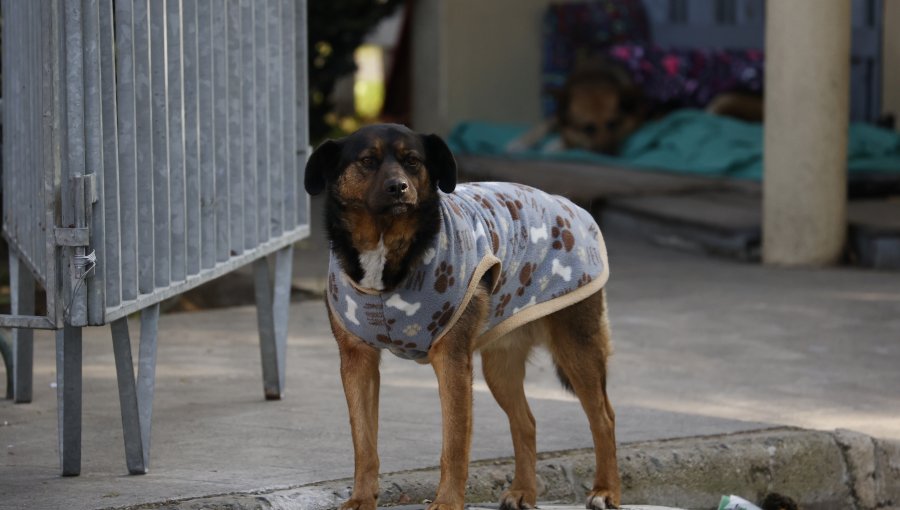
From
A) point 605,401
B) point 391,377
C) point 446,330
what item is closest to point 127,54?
point 446,330

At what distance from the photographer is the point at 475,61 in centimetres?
1473

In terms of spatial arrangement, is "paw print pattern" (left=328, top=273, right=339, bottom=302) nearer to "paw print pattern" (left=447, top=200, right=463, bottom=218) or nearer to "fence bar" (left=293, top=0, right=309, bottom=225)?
"paw print pattern" (left=447, top=200, right=463, bottom=218)

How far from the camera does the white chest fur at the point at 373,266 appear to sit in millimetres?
4082

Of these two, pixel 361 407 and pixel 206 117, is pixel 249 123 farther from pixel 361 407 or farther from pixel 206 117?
pixel 361 407

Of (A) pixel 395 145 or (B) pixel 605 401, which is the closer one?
(A) pixel 395 145

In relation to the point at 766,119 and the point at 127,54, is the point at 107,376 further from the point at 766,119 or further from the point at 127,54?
the point at 766,119

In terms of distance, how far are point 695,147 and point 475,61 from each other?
114 inches

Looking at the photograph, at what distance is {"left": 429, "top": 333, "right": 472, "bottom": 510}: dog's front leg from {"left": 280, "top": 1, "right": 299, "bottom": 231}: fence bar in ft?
6.38

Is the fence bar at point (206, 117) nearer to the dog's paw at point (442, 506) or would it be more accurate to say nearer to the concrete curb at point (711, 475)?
the concrete curb at point (711, 475)

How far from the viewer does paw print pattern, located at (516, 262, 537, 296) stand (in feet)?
14.4

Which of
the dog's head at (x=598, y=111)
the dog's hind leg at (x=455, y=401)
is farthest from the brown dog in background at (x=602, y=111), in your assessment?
the dog's hind leg at (x=455, y=401)

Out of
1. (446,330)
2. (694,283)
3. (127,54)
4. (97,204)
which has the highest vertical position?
(127,54)

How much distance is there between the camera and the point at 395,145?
4004mm

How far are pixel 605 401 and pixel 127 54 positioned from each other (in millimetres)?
1818
